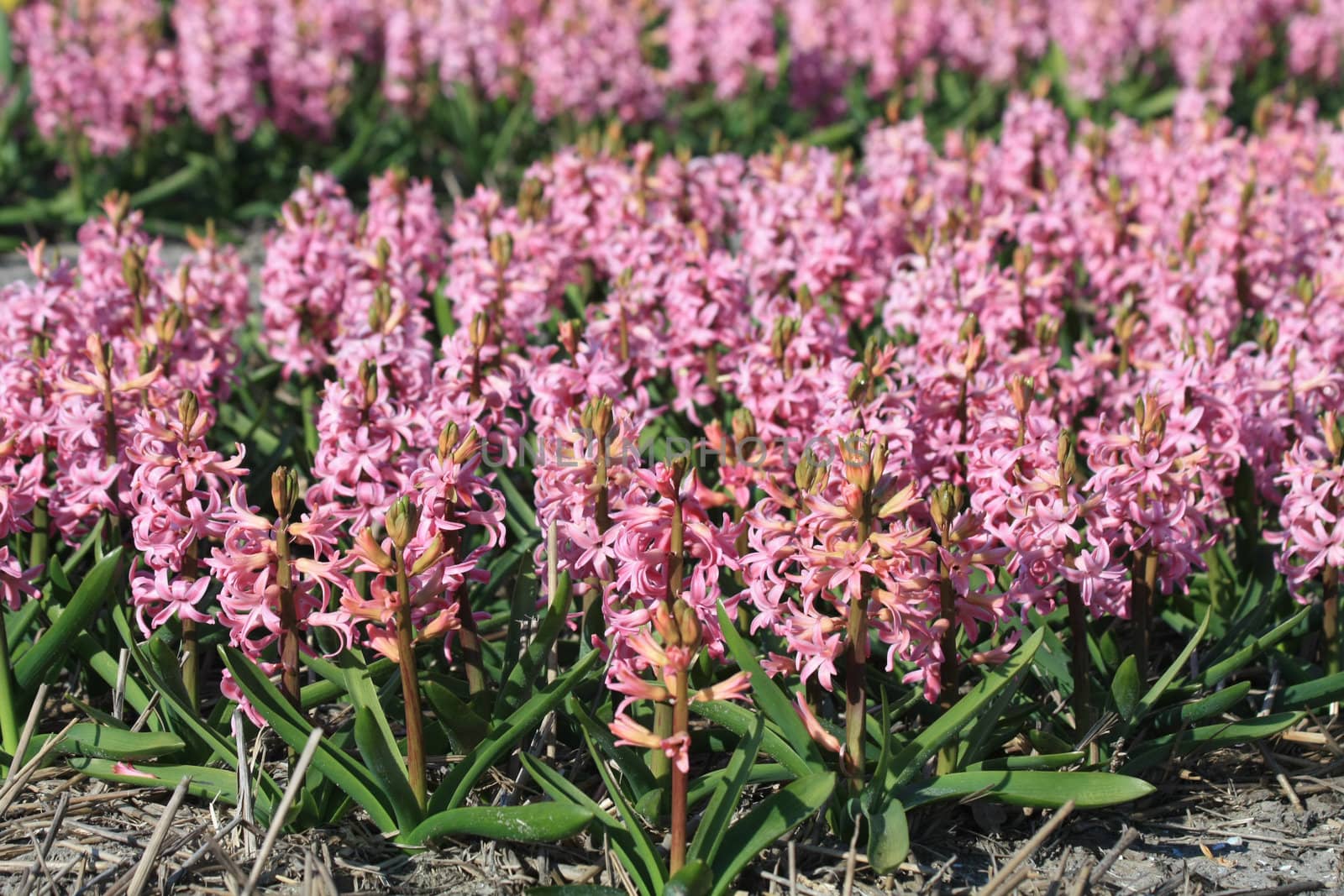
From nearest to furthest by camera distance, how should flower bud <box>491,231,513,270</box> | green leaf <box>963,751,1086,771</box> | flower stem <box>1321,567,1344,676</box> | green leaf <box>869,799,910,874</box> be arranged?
green leaf <box>869,799,910,874</box> → green leaf <box>963,751,1086,771</box> → flower stem <box>1321,567,1344,676</box> → flower bud <box>491,231,513,270</box>

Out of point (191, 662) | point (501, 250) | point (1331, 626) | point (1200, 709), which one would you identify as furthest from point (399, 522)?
point (1331, 626)

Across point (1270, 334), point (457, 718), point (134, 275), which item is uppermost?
point (134, 275)

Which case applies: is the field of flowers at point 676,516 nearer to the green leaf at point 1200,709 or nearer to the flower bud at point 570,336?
the green leaf at point 1200,709

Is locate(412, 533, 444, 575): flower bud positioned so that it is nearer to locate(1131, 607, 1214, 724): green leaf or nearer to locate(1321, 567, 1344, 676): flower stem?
locate(1131, 607, 1214, 724): green leaf

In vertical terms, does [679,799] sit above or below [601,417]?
below

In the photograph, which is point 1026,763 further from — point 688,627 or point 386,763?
point 386,763

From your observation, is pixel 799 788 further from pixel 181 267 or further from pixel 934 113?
pixel 934 113

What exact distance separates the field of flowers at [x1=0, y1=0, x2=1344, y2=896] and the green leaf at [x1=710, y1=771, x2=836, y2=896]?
0.01 metres

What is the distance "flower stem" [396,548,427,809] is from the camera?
2559 millimetres

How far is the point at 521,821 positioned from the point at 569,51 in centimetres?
624

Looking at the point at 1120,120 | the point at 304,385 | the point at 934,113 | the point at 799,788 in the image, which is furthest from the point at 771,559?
the point at 934,113

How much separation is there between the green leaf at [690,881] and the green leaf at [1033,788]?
0.50 m

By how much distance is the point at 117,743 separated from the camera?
2904mm

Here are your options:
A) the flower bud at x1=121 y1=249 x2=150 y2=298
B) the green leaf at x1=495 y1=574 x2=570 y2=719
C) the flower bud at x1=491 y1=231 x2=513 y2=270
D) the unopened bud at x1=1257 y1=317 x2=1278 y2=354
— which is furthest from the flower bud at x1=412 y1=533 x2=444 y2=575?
the unopened bud at x1=1257 y1=317 x2=1278 y2=354
